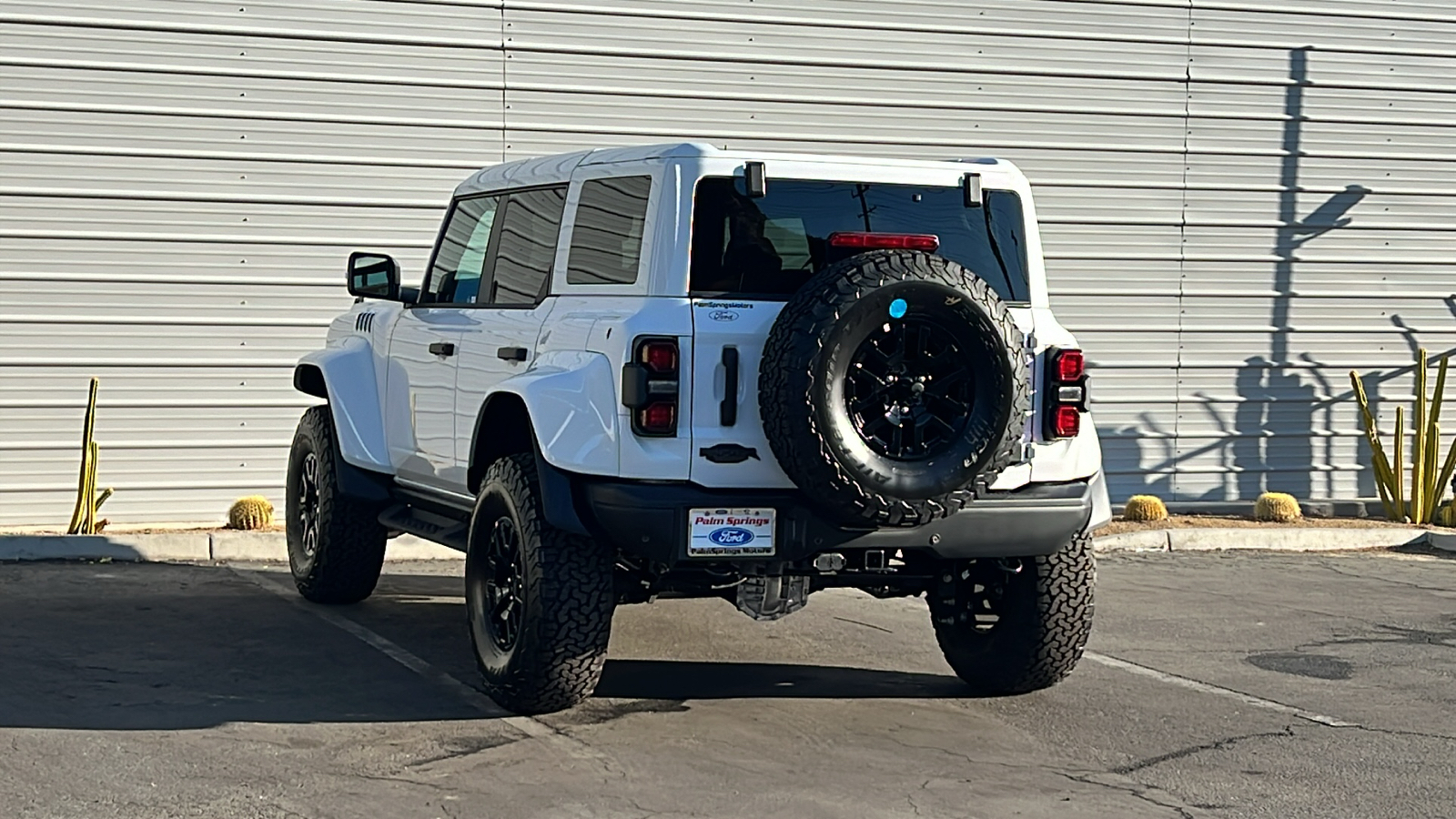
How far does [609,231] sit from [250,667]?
2.41 m

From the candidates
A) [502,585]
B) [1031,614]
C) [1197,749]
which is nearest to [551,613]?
[502,585]

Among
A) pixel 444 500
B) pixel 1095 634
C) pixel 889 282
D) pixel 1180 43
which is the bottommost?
pixel 1095 634

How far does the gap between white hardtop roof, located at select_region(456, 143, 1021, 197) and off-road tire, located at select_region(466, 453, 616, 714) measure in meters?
1.27

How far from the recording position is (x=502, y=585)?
7145 mm

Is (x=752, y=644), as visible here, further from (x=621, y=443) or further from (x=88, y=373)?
(x=88, y=373)

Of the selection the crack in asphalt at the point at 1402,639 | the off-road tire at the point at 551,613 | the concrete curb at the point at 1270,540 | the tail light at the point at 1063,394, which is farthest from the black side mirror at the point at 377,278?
the concrete curb at the point at 1270,540

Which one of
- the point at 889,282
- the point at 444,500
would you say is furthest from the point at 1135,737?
the point at 444,500

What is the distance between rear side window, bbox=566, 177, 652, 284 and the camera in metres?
6.91

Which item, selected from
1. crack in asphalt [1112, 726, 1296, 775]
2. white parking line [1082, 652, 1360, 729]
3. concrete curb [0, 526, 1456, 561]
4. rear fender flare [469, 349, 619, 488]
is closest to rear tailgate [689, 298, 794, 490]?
rear fender flare [469, 349, 619, 488]

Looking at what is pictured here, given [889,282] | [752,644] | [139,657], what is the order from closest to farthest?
[889,282] → [139,657] → [752,644]

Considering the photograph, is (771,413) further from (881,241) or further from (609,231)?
(609,231)

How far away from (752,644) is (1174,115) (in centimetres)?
760

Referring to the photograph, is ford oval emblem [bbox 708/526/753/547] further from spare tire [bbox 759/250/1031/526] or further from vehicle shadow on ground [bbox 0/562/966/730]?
vehicle shadow on ground [bbox 0/562/966/730]

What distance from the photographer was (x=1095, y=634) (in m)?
9.26
